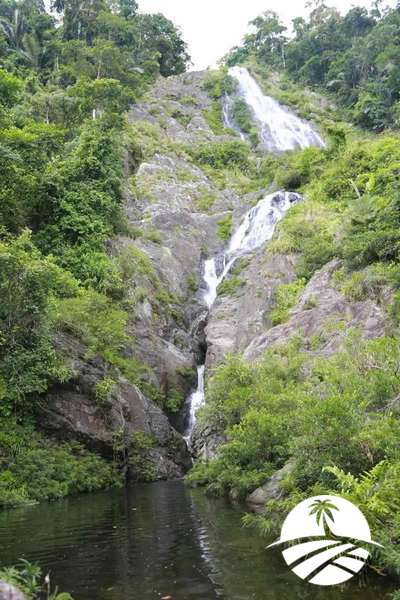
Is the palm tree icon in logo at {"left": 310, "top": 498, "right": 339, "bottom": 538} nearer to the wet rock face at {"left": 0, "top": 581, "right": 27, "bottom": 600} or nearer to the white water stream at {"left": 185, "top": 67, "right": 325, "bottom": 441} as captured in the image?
the wet rock face at {"left": 0, "top": 581, "right": 27, "bottom": 600}

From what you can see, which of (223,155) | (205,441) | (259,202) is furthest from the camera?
(223,155)

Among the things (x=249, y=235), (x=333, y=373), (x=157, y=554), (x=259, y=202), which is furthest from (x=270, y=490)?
(x=259, y=202)

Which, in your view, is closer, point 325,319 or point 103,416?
point 103,416

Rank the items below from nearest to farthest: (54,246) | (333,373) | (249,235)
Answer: (333,373) → (54,246) → (249,235)

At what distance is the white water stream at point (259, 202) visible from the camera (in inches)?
1278

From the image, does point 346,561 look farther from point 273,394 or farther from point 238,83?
point 238,83

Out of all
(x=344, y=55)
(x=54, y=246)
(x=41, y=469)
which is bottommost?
(x=41, y=469)

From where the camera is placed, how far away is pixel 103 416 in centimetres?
2003

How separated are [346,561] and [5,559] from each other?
5.56 m

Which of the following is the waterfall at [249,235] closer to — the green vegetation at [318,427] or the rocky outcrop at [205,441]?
the rocky outcrop at [205,441]

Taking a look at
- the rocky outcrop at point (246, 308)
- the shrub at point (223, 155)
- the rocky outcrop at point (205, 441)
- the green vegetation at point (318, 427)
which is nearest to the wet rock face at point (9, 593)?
the green vegetation at point (318, 427)

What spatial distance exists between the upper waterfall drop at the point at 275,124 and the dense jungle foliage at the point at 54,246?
14.2 meters

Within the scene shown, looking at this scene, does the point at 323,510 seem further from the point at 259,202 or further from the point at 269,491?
the point at 259,202

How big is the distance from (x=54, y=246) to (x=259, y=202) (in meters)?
16.4
